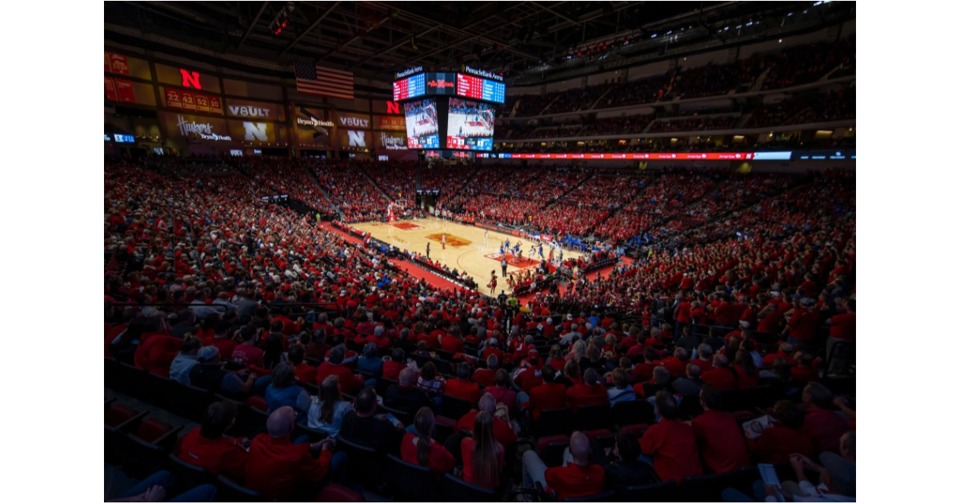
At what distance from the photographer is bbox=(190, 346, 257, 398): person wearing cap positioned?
4391mm

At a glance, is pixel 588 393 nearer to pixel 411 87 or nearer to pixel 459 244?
pixel 459 244

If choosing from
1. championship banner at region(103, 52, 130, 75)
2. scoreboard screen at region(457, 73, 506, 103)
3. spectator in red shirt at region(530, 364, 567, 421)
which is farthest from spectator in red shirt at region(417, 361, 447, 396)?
championship banner at region(103, 52, 130, 75)

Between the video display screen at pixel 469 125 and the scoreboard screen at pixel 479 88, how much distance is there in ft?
3.68

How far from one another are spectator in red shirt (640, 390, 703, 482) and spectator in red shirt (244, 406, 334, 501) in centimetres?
306

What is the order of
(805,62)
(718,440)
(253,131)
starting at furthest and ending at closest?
(253,131) → (805,62) → (718,440)

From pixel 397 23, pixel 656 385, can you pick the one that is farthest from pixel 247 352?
pixel 397 23

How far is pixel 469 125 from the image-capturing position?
33875mm

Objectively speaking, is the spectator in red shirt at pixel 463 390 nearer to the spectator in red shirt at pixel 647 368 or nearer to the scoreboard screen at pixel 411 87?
the spectator in red shirt at pixel 647 368

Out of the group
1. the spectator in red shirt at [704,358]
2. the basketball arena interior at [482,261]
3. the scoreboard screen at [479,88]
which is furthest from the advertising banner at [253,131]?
the spectator in red shirt at [704,358]

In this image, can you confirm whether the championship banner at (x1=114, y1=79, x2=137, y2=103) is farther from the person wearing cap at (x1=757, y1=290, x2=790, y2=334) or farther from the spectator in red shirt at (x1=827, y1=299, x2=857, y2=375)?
the spectator in red shirt at (x1=827, y1=299, x2=857, y2=375)

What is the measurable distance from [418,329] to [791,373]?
678 cm

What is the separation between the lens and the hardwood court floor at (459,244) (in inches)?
1003

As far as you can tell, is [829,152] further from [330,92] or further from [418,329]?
[330,92]

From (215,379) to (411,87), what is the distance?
3196 centimetres
